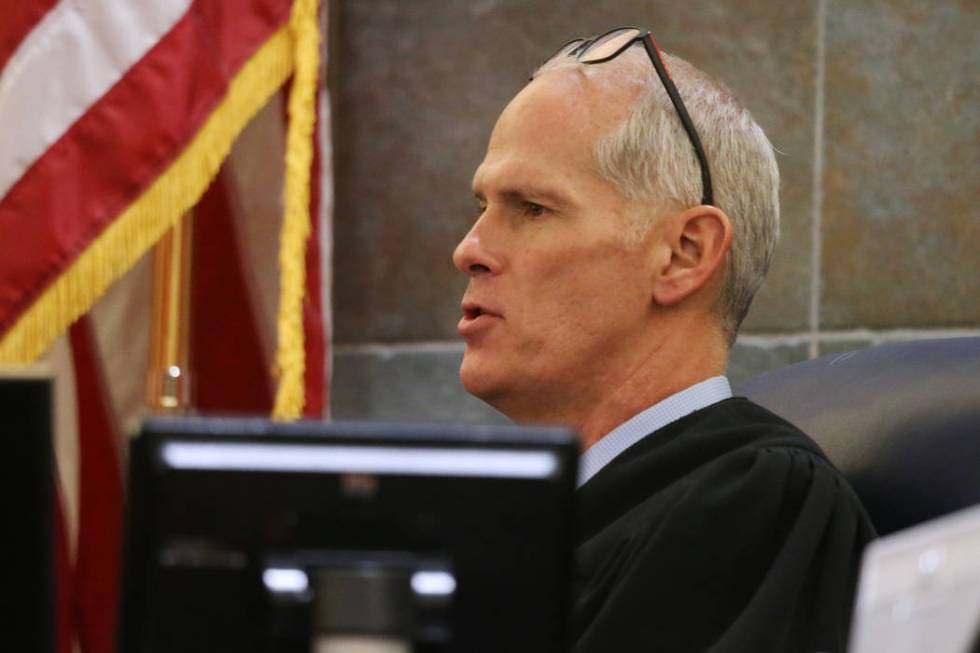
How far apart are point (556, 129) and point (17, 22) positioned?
111 cm

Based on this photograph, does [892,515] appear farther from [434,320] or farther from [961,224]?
[434,320]

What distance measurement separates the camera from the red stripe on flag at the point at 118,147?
251 centimetres

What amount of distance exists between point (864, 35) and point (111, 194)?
1.34 meters

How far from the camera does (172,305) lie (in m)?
2.66

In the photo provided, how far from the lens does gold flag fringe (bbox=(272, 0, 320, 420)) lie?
106 inches

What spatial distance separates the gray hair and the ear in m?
0.02

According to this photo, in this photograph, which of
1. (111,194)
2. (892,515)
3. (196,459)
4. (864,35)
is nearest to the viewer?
(196,459)

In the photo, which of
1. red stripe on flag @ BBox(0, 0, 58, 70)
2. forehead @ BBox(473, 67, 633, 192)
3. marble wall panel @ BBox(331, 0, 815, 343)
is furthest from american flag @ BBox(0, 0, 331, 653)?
forehead @ BBox(473, 67, 633, 192)

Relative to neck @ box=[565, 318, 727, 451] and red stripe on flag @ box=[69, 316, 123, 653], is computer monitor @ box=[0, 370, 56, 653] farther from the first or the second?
red stripe on flag @ box=[69, 316, 123, 653]

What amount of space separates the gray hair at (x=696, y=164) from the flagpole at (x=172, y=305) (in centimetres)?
102

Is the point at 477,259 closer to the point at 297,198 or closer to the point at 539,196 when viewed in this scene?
the point at 539,196

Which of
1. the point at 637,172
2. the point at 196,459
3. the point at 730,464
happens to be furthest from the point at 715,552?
the point at 196,459

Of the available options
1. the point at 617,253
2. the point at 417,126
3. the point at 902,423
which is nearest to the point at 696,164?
the point at 617,253

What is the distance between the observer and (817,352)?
279cm
